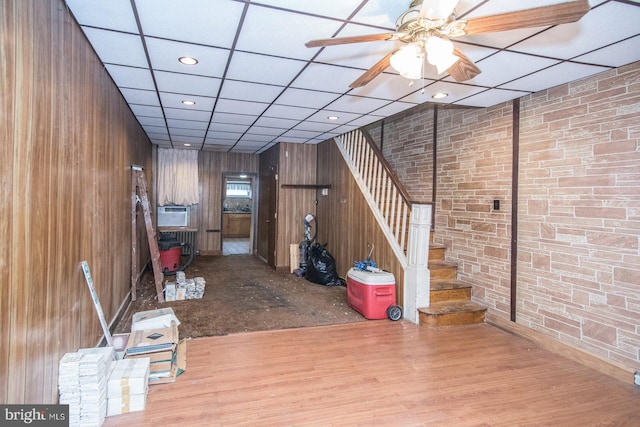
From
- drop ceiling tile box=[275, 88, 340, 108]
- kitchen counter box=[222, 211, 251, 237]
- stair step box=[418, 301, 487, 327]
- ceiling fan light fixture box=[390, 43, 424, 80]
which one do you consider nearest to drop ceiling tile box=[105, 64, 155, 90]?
drop ceiling tile box=[275, 88, 340, 108]

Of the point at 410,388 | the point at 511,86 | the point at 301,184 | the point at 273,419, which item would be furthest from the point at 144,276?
the point at 511,86

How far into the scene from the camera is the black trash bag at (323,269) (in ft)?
19.0

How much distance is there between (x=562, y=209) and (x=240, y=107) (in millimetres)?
3639

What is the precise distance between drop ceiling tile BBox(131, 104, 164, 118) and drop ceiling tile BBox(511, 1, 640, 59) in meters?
3.98

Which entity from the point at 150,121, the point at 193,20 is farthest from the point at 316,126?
the point at 193,20

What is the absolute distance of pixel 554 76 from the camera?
120 inches

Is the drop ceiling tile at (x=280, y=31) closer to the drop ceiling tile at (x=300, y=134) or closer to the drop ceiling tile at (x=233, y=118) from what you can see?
the drop ceiling tile at (x=233, y=118)

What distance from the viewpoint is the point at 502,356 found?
10.5 feet

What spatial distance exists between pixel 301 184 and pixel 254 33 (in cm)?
460

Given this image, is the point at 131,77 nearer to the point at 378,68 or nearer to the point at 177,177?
the point at 378,68

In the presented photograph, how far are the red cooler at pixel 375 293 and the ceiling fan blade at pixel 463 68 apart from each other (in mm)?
2522

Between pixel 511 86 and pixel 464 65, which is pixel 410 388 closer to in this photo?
pixel 464 65

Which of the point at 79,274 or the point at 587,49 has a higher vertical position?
the point at 587,49

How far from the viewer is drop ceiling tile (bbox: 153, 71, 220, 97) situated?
316 centimetres
